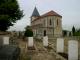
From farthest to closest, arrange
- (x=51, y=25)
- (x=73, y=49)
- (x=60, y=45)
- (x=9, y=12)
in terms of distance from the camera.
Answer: (x=51, y=25) → (x=9, y=12) → (x=60, y=45) → (x=73, y=49)

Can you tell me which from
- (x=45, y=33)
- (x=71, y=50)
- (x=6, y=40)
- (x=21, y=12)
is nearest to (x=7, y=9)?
(x=21, y=12)

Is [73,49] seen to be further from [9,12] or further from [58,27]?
[58,27]

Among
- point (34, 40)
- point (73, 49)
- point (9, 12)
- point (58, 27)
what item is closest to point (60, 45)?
point (73, 49)

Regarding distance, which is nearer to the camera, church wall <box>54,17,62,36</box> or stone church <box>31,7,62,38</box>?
stone church <box>31,7,62,38</box>

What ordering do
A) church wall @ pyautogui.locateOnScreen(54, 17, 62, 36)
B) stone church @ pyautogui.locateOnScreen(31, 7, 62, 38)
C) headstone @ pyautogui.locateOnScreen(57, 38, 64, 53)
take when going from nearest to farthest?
1. headstone @ pyautogui.locateOnScreen(57, 38, 64, 53)
2. stone church @ pyautogui.locateOnScreen(31, 7, 62, 38)
3. church wall @ pyautogui.locateOnScreen(54, 17, 62, 36)

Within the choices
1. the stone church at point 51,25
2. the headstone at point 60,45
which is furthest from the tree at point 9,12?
the stone church at point 51,25

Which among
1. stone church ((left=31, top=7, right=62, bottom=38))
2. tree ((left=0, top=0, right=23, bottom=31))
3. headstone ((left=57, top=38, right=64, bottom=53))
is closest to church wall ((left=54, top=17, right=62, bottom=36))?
stone church ((left=31, top=7, right=62, bottom=38))

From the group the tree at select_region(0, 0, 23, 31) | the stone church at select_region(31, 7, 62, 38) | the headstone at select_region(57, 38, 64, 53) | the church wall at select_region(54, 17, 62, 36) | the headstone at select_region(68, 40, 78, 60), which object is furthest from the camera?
the church wall at select_region(54, 17, 62, 36)

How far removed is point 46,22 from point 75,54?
63.2 meters

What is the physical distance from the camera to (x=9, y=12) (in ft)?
115

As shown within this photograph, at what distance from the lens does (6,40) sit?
1441 cm

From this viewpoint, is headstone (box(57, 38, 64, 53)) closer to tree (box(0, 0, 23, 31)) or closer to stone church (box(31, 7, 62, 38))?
tree (box(0, 0, 23, 31))

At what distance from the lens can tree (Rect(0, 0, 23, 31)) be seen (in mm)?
33469

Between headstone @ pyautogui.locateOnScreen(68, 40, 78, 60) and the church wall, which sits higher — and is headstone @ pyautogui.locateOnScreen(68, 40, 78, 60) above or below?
below
